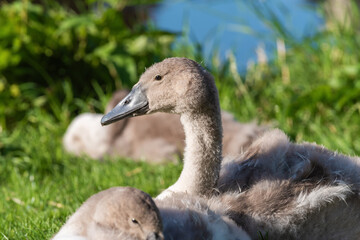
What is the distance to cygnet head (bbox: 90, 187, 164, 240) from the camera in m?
2.45

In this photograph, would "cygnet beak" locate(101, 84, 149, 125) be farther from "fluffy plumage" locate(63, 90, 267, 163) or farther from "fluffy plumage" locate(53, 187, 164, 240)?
"fluffy plumage" locate(63, 90, 267, 163)

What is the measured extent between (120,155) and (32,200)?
1902 millimetres

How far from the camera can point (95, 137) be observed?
6.36m

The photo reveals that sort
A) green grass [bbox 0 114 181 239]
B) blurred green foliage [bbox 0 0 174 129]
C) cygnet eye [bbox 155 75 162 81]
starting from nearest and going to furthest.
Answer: cygnet eye [bbox 155 75 162 81]
green grass [bbox 0 114 181 239]
blurred green foliage [bbox 0 0 174 129]

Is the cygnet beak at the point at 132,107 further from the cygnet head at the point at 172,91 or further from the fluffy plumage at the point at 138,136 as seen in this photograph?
the fluffy plumage at the point at 138,136

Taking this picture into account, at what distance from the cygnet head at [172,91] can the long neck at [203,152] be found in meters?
0.05

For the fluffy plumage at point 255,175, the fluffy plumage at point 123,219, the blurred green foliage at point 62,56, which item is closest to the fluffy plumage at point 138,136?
the blurred green foliage at point 62,56

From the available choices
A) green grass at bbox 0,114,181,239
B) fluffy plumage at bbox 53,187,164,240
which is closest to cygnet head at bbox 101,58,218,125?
fluffy plumage at bbox 53,187,164,240

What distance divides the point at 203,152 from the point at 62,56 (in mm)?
4487

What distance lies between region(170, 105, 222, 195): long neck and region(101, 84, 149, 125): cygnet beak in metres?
0.24

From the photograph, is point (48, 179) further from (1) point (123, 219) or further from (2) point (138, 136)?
(1) point (123, 219)

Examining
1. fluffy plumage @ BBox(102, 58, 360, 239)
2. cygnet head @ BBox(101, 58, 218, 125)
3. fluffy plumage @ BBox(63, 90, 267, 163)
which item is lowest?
fluffy plumage @ BBox(63, 90, 267, 163)

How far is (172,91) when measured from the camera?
3.16m

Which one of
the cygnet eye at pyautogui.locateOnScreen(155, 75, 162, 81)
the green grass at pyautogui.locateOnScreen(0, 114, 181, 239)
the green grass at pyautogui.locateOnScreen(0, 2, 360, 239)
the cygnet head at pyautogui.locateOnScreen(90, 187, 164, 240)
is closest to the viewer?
the cygnet head at pyautogui.locateOnScreen(90, 187, 164, 240)
